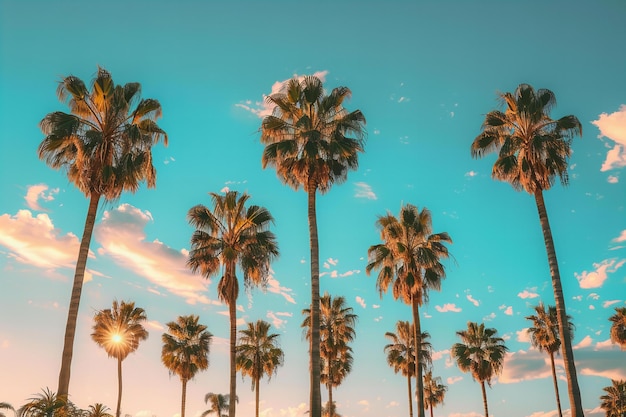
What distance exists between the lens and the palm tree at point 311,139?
2631 cm

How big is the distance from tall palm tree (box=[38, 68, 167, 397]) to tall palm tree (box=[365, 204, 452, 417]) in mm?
16873

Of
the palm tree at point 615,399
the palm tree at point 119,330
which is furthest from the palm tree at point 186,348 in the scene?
the palm tree at point 615,399

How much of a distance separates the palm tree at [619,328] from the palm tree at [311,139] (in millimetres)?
46681

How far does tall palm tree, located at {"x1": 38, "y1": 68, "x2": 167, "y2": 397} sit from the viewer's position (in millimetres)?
22734

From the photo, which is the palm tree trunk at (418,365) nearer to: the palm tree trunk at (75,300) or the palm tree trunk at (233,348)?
the palm tree trunk at (233,348)

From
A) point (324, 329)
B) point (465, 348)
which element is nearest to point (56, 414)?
point (324, 329)

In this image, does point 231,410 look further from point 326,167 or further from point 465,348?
point 465,348

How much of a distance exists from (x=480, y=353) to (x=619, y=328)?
1685 cm

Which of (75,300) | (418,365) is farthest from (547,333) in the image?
(75,300)

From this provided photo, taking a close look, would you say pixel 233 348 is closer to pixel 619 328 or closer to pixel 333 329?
pixel 333 329

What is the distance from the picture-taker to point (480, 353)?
5481 cm

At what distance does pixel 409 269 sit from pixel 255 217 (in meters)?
10.6

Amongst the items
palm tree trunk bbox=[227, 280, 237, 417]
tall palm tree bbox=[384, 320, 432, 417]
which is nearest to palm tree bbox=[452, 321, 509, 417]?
tall palm tree bbox=[384, 320, 432, 417]

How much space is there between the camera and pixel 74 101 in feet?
78.0
